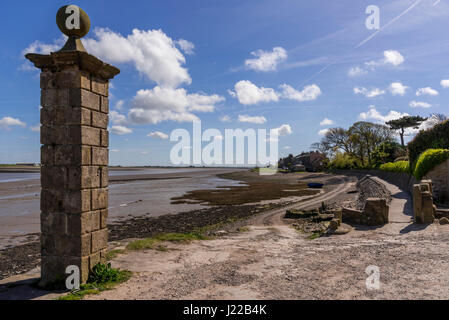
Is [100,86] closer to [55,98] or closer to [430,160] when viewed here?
[55,98]

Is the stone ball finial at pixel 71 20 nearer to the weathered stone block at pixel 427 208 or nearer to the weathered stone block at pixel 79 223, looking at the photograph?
the weathered stone block at pixel 79 223

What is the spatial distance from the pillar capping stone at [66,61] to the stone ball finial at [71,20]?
68cm

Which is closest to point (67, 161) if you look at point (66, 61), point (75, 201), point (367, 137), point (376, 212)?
point (75, 201)

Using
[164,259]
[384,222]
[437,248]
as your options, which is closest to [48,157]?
[164,259]

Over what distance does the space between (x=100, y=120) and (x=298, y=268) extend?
6.09m

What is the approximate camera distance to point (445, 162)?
15.7m

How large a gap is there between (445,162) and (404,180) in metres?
9.36

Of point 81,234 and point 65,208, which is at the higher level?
point 65,208

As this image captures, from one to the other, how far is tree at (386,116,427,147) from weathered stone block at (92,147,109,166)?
2367 inches

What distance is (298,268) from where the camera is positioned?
6871mm

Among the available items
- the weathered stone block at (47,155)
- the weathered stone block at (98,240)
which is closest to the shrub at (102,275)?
the weathered stone block at (98,240)

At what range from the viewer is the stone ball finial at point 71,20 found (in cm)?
611

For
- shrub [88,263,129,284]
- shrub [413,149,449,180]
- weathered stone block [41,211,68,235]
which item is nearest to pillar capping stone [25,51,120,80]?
weathered stone block [41,211,68,235]

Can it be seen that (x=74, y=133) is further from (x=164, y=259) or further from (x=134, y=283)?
(x=164, y=259)
